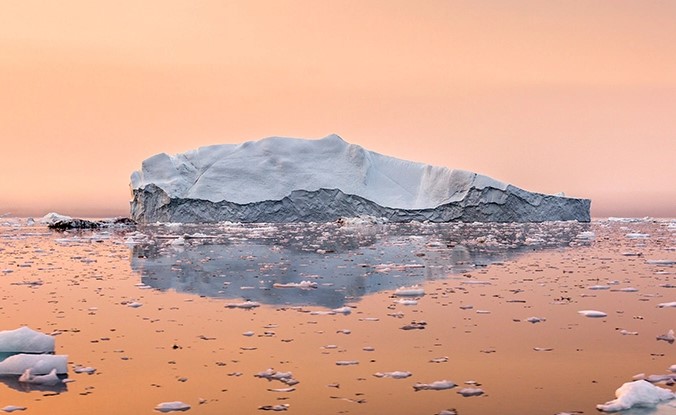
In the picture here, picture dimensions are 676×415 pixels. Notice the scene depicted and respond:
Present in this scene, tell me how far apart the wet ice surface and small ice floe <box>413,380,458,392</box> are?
2 cm

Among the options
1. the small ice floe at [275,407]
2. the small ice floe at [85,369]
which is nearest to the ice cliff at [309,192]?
the small ice floe at [85,369]

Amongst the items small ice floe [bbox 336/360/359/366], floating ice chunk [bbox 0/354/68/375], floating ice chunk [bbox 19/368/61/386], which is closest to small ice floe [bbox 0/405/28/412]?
floating ice chunk [bbox 19/368/61/386]

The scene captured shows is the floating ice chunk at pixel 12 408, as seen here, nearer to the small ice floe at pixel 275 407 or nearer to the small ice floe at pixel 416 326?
the small ice floe at pixel 275 407

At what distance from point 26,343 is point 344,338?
2491 millimetres

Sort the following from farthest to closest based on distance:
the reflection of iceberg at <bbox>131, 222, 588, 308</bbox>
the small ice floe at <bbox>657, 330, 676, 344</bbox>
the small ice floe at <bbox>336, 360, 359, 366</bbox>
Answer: the reflection of iceberg at <bbox>131, 222, 588, 308</bbox>, the small ice floe at <bbox>657, 330, 676, 344</bbox>, the small ice floe at <bbox>336, 360, 359, 366</bbox>

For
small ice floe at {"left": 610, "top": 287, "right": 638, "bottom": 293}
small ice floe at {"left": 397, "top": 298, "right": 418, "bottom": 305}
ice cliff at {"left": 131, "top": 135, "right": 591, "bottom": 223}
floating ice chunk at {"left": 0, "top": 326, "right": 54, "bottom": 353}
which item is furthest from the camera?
ice cliff at {"left": 131, "top": 135, "right": 591, "bottom": 223}

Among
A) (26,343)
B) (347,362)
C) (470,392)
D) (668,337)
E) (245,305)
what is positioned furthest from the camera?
Answer: (245,305)

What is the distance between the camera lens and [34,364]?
173 inches

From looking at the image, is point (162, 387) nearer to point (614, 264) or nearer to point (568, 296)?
point (568, 296)

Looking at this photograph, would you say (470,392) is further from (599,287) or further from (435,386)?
(599,287)

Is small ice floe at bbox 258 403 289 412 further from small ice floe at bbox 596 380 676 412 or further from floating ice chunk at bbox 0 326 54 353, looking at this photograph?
floating ice chunk at bbox 0 326 54 353

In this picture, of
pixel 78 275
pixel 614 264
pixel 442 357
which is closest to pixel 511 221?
pixel 614 264

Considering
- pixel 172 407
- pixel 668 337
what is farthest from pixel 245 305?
pixel 668 337

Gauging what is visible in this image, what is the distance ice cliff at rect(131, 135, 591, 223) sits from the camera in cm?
4650
